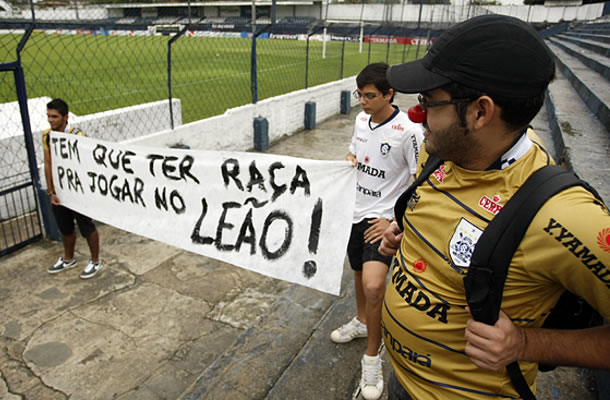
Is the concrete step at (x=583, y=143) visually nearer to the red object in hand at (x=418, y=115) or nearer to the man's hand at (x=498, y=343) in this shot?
the red object in hand at (x=418, y=115)

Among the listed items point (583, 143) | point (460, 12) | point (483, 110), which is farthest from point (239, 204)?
point (460, 12)

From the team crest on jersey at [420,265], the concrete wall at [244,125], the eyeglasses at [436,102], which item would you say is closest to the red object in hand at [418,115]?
the eyeglasses at [436,102]

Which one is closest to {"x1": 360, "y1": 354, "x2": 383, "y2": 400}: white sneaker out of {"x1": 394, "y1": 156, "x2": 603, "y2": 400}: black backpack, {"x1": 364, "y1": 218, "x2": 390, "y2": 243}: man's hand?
{"x1": 364, "y1": 218, "x2": 390, "y2": 243}: man's hand

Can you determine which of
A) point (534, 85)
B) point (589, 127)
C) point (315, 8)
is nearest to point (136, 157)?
point (534, 85)

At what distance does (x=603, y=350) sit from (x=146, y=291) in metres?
4.41

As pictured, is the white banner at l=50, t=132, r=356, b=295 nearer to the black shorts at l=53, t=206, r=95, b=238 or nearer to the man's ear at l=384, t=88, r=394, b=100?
the man's ear at l=384, t=88, r=394, b=100

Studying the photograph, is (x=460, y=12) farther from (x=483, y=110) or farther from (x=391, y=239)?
(x=483, y=110)

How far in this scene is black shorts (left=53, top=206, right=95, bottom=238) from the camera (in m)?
4.83

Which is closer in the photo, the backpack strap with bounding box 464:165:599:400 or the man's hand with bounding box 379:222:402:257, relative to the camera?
the backpack strap with bounding box 464:165:599:400

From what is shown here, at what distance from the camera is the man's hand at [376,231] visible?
2898 millimetres

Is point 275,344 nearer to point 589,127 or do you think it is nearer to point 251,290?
point 251,290

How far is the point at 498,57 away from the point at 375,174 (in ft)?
6.27

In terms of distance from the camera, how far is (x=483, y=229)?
1332 mm

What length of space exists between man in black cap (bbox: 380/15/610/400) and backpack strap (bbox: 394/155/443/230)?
0.03 metres
